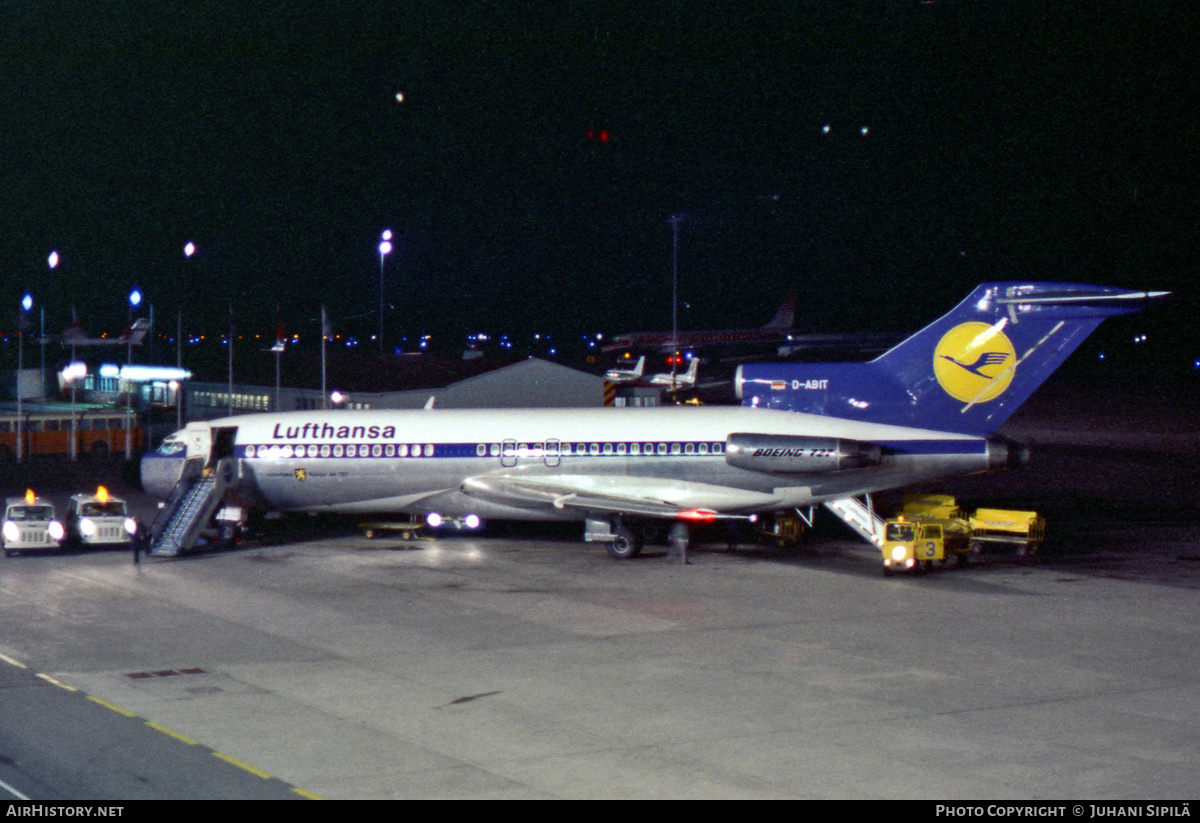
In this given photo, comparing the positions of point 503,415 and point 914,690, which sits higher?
point 503,415

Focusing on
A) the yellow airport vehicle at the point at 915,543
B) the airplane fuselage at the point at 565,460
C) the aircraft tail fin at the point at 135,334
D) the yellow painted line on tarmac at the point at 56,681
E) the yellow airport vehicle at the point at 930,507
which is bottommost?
the yellow painted line on tarmac at the point at 56,681

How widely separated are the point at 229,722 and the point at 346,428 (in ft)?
58.1

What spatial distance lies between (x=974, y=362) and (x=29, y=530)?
78.9 feet

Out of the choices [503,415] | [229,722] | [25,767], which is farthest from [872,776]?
[503,415]

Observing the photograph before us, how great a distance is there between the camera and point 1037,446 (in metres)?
59.2

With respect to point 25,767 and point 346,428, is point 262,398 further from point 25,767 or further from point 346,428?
point 25,767

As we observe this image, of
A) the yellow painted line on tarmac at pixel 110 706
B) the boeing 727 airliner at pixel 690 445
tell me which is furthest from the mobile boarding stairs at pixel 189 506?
the yellow painted line on tarmac at pixel 110 706

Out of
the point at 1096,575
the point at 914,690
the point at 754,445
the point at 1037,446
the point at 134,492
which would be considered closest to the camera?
the point at 914,690

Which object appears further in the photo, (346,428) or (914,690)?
(346,428)

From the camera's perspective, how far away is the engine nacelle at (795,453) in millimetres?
28859

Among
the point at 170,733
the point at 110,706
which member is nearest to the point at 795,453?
the point at 110,706

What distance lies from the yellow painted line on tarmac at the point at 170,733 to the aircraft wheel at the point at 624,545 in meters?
15.9

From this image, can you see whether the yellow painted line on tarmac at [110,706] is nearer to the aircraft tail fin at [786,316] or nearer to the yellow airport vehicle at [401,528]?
the yellow airport vehicle at [401,528]

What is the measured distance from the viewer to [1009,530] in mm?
30078
